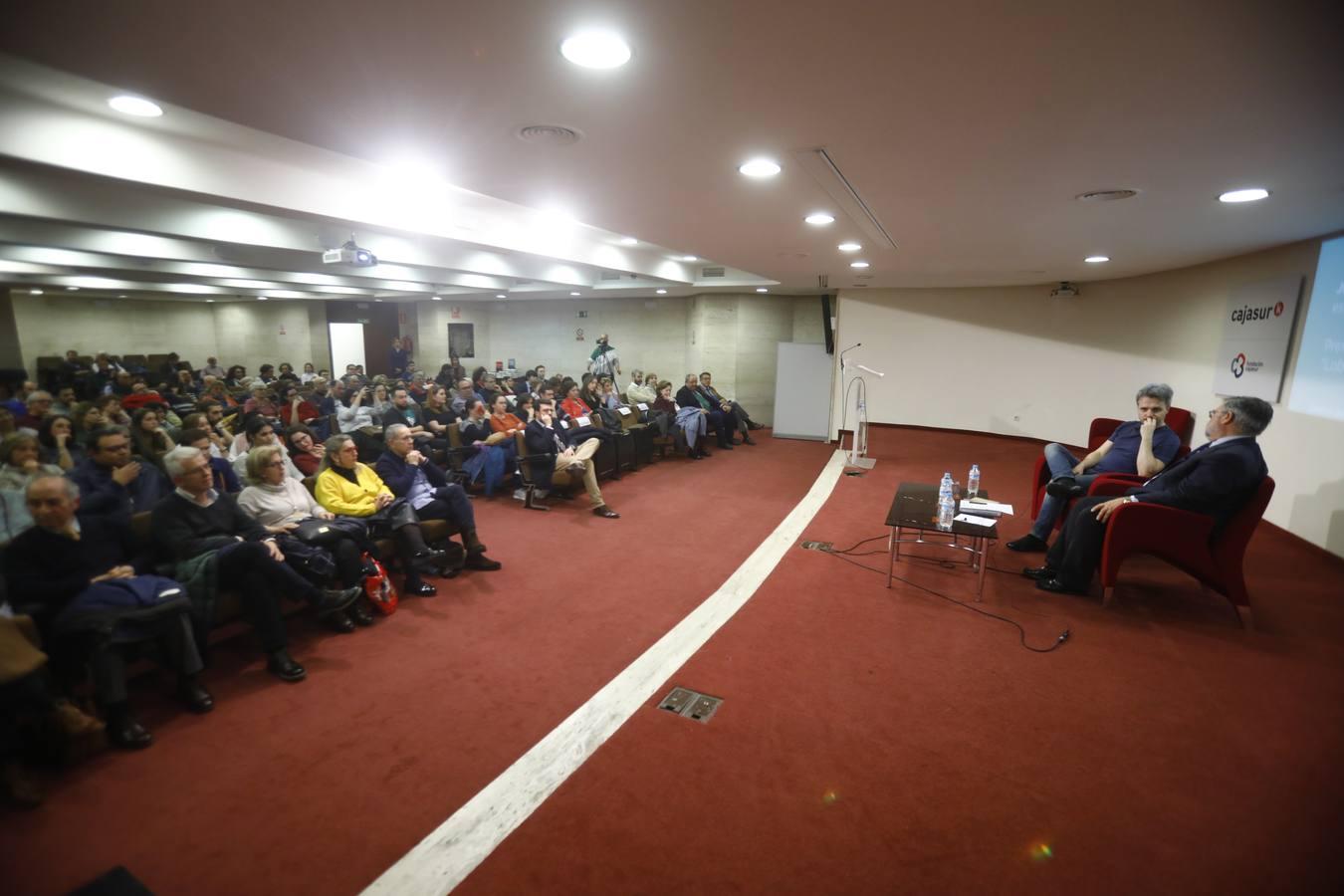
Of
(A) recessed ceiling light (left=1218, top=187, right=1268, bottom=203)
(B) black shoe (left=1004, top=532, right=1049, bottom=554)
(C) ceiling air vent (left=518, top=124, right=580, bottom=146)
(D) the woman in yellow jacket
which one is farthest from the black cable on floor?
(C) ceiling air vent (left=518, top=124, right=580, bottom=146)

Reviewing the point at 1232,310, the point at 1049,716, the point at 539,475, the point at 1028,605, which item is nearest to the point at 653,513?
the point at 539,475

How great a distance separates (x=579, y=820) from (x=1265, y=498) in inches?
160

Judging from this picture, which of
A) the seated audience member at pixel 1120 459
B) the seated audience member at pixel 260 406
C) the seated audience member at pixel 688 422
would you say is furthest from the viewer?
the seated audience member at pixel 688 422

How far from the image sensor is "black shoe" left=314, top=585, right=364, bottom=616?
3.27 meters

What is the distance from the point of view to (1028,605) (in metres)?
3.79

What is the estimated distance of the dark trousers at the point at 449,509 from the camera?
4.18m

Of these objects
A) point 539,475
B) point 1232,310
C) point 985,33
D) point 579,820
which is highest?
point 985,33

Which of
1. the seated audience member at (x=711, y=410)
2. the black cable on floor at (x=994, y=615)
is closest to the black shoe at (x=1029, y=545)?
the black cable on floor at (x=994, y=615)

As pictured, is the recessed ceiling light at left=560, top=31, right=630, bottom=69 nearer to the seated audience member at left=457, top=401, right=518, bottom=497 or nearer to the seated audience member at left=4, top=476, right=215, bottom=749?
the seated audience member at left=4, top=476, right=215, bottom=749

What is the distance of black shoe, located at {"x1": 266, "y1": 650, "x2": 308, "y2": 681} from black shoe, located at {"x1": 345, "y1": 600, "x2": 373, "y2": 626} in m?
0.49

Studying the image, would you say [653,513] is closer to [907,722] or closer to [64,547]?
[907,722]

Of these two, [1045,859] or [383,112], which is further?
[383,112]

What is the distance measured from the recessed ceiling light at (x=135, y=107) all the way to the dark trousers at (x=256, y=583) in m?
2.36

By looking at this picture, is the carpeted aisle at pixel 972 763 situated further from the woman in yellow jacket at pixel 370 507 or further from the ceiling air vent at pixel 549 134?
the ceiling air vent at pixel 549 134
